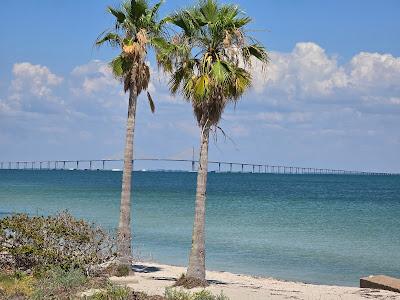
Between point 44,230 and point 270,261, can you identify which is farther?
point 270,261

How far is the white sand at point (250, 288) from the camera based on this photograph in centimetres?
2133

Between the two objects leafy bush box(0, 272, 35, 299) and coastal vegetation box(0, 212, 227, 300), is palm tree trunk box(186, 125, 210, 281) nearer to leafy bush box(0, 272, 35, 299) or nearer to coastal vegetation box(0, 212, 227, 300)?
coastal vegetation box(0, 212, 227, 300)

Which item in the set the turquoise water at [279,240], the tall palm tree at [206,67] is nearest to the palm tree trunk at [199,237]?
the tall palm tree at [206,67]

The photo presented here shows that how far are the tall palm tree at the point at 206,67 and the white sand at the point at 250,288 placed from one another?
1332 mm

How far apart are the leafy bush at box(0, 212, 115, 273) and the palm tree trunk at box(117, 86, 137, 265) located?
1.13 m

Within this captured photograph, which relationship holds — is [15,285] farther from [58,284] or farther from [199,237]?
[199,237]

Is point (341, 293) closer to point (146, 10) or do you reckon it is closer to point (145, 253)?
point (146, 10)

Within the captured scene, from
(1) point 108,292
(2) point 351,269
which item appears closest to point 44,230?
(1) point 108,292

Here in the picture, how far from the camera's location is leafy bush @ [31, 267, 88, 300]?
57.0ft

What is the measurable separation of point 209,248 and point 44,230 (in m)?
18.2

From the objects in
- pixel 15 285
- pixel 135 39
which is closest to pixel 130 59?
pixel 135 39

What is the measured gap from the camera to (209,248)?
1543 inches

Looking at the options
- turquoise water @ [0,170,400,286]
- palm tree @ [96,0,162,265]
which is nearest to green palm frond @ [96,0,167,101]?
palm tree @ [96,0,162,265]

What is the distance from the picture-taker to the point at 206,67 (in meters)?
21.7
